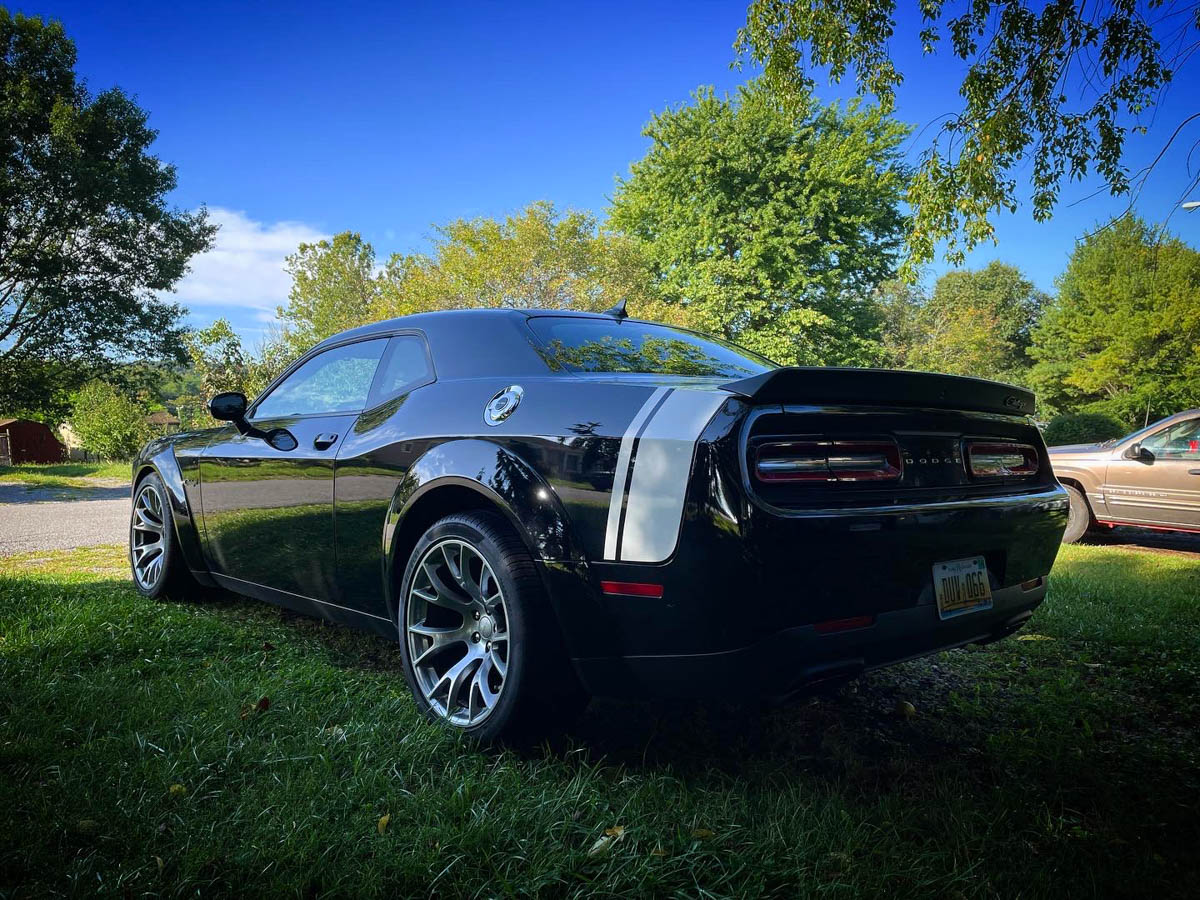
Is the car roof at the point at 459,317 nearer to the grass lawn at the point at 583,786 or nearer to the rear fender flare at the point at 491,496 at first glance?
the rear fender flare at the point at 491,496

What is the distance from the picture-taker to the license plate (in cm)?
219

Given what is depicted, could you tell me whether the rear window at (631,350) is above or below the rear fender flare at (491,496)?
above

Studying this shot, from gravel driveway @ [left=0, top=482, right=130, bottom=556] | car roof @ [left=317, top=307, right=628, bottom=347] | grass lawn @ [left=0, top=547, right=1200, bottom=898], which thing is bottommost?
grass lawn @ [left=0, top=547, right=1200, bottom=898]

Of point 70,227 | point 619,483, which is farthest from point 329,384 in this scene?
point 70,227

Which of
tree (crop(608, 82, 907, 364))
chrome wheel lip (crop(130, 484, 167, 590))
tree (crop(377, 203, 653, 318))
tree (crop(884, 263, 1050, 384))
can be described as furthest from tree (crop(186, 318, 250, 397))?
tree (crop(884, 263, 1050, 384))

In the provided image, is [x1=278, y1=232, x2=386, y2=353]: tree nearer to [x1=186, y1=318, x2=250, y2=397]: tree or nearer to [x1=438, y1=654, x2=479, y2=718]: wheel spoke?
[x1=186, y1=318, x2=250, y2=397]: tree

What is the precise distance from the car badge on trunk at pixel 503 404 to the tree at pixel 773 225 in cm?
2212

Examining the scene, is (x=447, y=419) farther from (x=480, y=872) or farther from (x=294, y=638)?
(x=294, y=638)

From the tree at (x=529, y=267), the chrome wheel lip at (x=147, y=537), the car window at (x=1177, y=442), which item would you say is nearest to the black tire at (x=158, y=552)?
the chrome wheel lip at (x=147, y=537)

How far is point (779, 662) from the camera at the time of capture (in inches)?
74.9

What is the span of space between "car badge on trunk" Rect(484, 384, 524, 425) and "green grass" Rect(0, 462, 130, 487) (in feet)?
55.7

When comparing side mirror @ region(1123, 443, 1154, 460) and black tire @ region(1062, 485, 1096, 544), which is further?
black tire @ region(1062, 485, 1096, 544)

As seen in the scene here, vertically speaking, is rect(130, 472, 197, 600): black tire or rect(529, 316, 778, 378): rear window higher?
rect(529, 316, 778, 378): rear window

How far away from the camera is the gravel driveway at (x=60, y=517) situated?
7.31 meters
